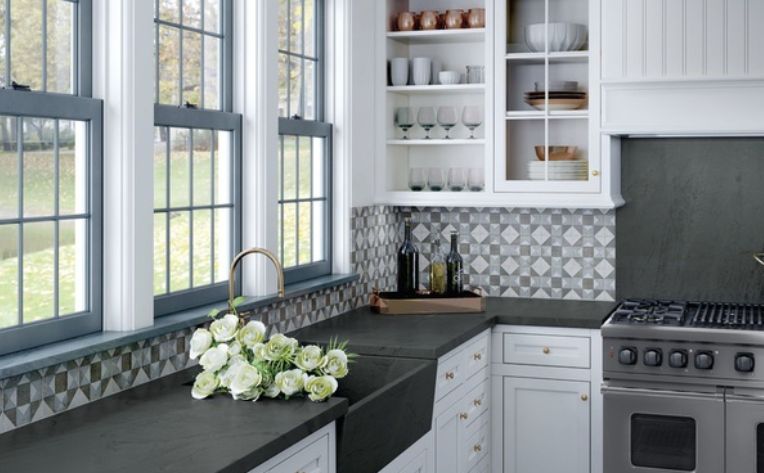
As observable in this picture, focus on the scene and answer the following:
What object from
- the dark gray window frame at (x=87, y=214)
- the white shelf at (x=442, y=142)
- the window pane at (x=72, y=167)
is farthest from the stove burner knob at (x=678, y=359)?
the window pane at (x=72, y=167)

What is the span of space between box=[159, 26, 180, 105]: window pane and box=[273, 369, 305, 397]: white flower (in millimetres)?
1081

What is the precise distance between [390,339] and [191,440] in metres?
1.67

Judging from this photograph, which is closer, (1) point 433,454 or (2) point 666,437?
(1) point 433,454

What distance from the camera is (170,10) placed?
11.7 ft

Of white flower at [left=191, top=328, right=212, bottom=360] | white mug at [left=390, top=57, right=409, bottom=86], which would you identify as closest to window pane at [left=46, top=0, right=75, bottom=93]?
white flower at [left=191, top=328, right=212, bottom=360]

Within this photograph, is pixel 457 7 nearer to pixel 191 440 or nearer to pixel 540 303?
pixel 540 303

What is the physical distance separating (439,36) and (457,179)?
2.47 feet

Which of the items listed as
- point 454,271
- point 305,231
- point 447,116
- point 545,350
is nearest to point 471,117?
point 447,116

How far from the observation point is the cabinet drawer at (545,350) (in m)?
4.79

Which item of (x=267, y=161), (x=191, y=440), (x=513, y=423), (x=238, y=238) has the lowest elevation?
(x=513, y=423)

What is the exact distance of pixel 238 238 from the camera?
13.3 feet

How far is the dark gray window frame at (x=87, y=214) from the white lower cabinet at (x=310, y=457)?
0.79 m

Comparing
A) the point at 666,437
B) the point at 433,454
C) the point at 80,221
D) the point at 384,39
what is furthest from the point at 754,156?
the point at 80,221

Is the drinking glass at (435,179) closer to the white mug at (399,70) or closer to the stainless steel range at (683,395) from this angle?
the white mug at (399,70)
